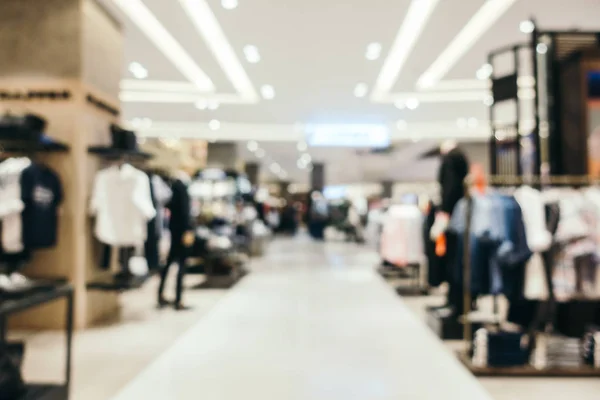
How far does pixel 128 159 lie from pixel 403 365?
392 cm

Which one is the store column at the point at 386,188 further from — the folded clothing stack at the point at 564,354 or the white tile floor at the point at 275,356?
the folded clothing stack at the point at 564,354

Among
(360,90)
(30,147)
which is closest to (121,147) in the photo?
(30,147)

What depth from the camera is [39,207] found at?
4.66m

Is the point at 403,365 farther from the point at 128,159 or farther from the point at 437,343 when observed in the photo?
the point at 128,159

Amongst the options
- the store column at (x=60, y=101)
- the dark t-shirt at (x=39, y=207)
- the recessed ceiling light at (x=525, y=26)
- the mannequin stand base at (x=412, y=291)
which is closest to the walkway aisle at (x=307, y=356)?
the mannequin stand base at (x=412, y=291)

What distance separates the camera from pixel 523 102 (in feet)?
36.2

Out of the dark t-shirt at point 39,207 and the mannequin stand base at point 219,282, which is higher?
the dark t-shirt at point 39,207

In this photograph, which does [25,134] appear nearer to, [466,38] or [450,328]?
[450,328]

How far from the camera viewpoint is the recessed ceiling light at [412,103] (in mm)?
10906

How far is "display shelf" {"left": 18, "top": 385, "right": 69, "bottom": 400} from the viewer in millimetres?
2576

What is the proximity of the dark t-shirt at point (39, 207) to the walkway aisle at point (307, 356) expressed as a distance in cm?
164

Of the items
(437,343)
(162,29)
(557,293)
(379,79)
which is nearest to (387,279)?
(379,79)

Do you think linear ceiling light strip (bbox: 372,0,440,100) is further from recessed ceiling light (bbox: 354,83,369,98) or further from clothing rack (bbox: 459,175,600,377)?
clothing rack (bbox: 459,175,600,377)

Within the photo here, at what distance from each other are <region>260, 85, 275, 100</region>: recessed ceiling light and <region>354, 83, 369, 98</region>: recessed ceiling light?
1.65 m
